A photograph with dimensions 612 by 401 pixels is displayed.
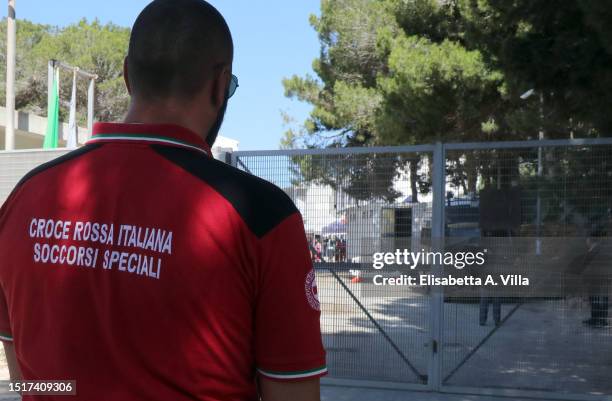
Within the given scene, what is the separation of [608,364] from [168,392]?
623cm

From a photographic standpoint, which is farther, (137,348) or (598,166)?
(598,166)

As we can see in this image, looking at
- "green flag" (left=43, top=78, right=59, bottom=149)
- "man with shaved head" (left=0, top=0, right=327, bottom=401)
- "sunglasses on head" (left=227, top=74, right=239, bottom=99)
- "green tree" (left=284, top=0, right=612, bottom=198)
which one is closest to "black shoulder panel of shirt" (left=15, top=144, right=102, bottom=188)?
"man with shaved head" (left=0, top=0, right=327, bottom=401)

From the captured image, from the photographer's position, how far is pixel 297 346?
53.2 inches

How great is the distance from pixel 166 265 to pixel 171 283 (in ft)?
0.12

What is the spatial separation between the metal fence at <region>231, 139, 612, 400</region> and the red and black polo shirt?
5680 millimetres

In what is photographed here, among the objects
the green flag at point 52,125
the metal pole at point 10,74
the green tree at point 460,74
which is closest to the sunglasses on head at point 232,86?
the green tree at point 460,74

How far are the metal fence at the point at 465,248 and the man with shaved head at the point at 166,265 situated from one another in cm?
567

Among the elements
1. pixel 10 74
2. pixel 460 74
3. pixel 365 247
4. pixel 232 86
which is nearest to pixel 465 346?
pixel 365 247

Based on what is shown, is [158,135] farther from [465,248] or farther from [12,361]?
[465,248]

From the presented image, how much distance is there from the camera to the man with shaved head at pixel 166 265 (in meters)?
1.33

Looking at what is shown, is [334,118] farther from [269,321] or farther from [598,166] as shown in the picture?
[269,321]

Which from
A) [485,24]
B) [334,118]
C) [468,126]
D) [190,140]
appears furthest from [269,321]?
[334,118]

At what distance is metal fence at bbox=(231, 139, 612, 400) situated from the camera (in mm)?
6605

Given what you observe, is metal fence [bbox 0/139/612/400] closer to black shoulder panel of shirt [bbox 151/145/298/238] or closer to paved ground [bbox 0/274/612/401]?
paved ground [bbox 0/274/612/401]
